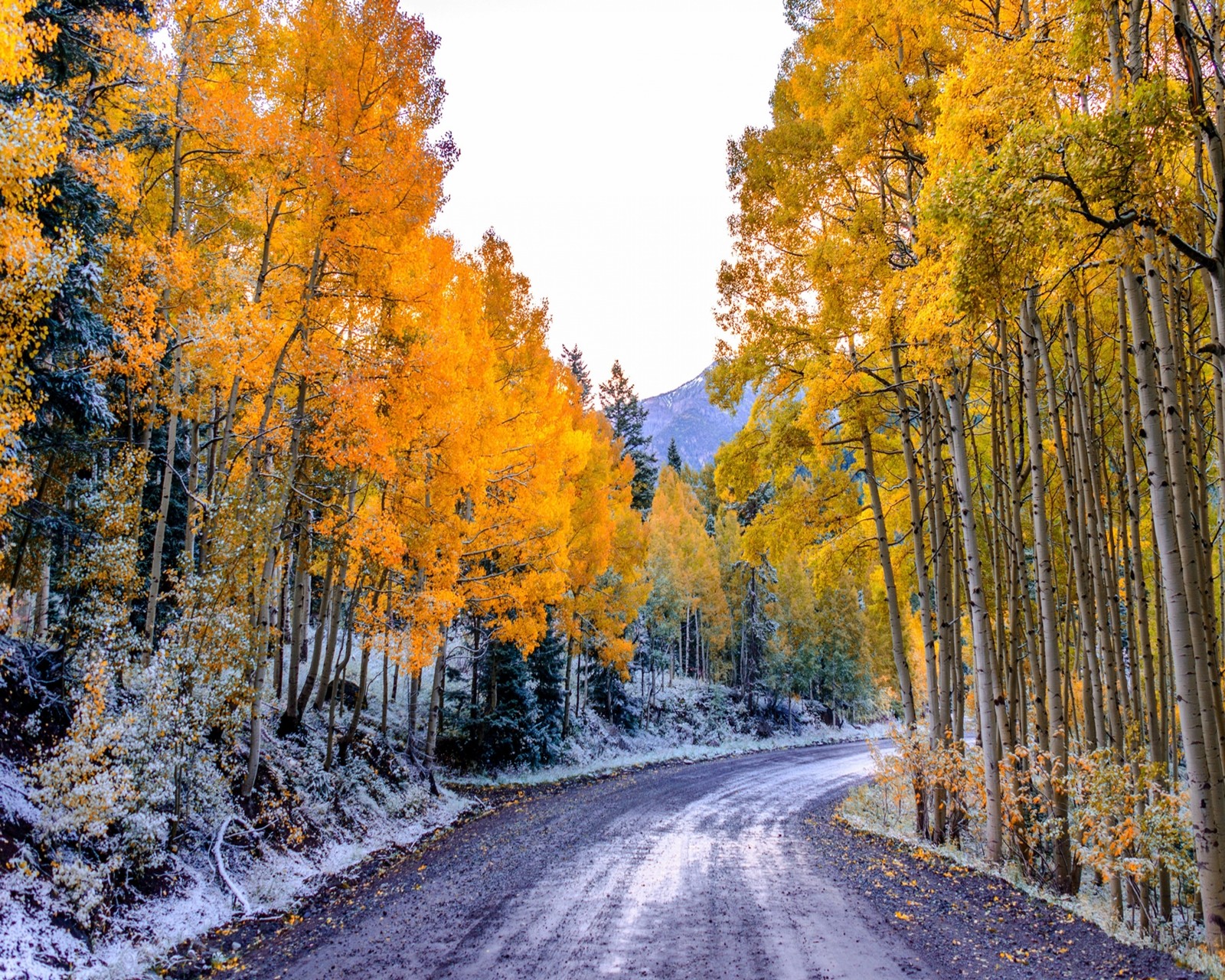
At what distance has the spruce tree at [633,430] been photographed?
39.0m

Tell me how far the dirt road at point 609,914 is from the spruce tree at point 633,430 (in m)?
27.8

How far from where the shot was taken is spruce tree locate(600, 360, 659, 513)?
39.0 m

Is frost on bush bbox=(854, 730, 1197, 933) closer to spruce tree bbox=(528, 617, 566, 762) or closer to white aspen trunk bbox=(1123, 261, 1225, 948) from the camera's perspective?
white aspen trunk bbox=(1123, 261, 1225, 948)

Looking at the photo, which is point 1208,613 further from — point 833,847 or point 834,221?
point 834,221

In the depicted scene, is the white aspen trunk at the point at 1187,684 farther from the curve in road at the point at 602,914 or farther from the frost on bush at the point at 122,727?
the frost on bush at the point at 122,727

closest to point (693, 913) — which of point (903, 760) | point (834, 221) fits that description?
point (903, 760)

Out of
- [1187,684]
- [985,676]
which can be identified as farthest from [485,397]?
[1187,684]

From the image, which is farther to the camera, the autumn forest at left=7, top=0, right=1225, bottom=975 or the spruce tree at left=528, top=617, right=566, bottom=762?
the spruce tree at left=528, top=617, right=566, bottom=762

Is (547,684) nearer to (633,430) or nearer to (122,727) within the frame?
(122,727)

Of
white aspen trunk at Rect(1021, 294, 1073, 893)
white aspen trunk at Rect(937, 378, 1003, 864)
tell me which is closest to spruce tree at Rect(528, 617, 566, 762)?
white aspen trunk at Rect(937, 378, 1003, 864)

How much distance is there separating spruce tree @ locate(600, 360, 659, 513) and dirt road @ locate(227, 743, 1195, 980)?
27831mm

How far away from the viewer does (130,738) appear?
6426mm

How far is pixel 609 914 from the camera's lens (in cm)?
632

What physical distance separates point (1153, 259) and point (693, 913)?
21.2ft
